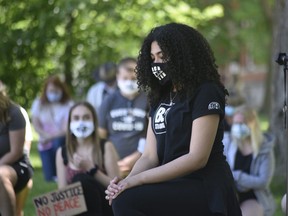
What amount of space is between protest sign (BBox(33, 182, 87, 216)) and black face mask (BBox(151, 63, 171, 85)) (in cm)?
177

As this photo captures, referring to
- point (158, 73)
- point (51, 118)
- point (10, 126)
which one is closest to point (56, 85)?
point (51, 118)

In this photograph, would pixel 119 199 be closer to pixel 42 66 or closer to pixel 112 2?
pixel 112 2

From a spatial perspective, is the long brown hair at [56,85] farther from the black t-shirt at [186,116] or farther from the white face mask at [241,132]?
the black t-shirt at [186,116]

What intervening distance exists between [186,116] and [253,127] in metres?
2.90

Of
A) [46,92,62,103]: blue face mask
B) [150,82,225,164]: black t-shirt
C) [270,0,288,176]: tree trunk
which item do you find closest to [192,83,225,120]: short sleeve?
[150,82,225,164]: black t-shirt

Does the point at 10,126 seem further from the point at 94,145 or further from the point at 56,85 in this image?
the point at 56,85

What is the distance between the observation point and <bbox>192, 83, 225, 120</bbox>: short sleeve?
183 inches

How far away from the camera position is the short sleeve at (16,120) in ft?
22.9

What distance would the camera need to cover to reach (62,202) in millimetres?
6340

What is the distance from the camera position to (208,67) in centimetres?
483

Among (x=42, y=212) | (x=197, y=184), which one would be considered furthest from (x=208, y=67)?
(x=42, y=212)

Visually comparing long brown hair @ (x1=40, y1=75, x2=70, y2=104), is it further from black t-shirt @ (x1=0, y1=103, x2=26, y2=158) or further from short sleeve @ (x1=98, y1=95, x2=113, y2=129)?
black t-shirt @ (x1=0, y1=103, x2=26, y2=158)

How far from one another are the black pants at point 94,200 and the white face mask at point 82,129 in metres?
0.72

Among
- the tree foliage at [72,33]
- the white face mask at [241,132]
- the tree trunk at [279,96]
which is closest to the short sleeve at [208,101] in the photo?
the white face mask at [241,132]
